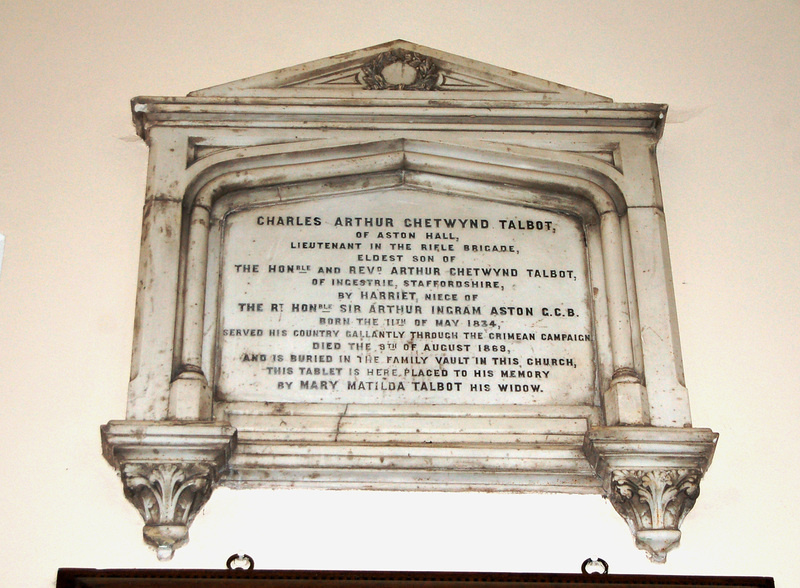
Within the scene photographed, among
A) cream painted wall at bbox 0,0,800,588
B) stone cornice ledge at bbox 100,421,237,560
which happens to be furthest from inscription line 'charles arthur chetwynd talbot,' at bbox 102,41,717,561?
cream painted wall at bbox 0,0,800,588

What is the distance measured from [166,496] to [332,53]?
183 centimetres

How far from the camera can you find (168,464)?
2.91m

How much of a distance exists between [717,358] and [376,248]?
1170 mm

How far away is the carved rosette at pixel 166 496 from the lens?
286cm

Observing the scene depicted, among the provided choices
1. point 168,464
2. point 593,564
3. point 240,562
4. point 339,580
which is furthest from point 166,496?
point 593,564

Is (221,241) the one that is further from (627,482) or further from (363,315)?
(627,482)

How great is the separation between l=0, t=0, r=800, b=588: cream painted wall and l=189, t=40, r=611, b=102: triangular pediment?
A: 18cm

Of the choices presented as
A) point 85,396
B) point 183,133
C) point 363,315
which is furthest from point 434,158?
point 85,396

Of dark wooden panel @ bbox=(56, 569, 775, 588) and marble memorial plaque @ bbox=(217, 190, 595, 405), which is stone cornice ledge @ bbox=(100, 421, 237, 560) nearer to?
dark wooden panel @ bbox=(56, 569, 775, 588)

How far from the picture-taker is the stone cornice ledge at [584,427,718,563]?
2.92 meters

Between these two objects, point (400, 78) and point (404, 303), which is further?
point (400, 78)

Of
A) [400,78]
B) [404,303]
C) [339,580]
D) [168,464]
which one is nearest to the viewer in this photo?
[339,580]

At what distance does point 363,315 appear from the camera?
3260mm

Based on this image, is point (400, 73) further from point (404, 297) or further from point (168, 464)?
point (168, 464)
